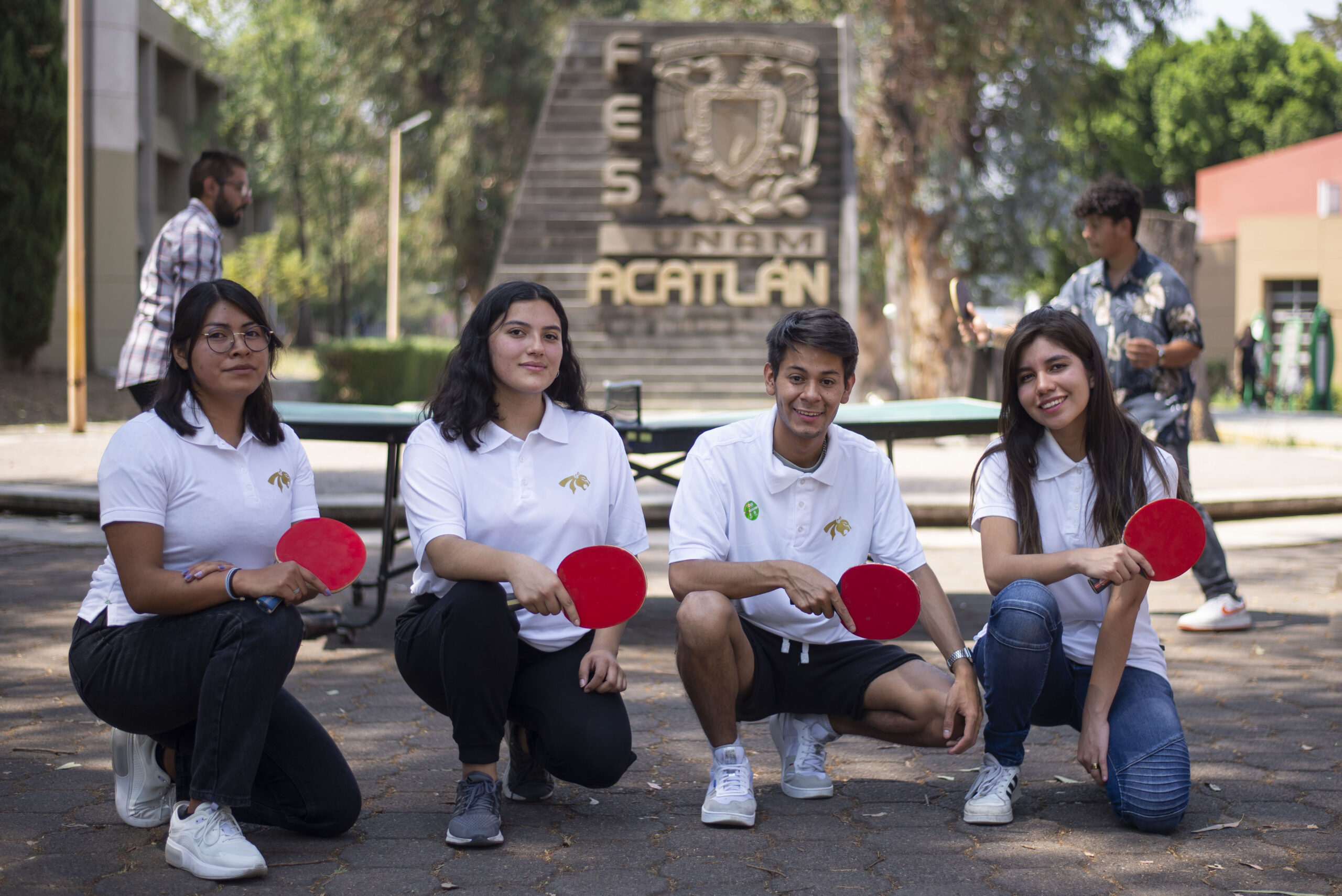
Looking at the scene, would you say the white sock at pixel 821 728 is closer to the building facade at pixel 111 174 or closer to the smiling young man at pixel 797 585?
the smiling young man at pixel 797 585

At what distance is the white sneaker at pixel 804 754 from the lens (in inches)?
145

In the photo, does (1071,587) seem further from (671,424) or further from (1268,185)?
(1268,185)

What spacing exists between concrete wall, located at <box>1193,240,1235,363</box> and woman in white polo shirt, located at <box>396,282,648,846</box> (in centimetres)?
3722

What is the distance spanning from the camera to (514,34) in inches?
1210

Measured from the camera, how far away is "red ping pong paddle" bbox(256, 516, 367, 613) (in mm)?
3125

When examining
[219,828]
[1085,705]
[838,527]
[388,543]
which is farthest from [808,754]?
[388,543]

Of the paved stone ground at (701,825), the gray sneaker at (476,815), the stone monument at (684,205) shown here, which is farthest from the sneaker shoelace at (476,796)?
the stone monument at (684,205)

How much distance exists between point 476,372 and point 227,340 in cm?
64

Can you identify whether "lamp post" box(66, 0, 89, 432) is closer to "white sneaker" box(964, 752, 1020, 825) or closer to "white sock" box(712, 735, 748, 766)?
"white sock" box(712, 735, 748, 766)

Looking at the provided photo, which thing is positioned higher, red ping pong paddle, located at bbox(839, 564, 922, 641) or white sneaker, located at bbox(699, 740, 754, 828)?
red ping pong paddle, located at bbox(839, 564, 922, 641)

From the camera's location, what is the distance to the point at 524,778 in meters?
3.64

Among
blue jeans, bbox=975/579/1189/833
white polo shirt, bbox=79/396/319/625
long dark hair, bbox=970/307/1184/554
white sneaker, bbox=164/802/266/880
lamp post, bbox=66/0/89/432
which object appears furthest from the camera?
lamp post, bbox=66/0/89/432

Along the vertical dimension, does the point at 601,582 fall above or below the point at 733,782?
above

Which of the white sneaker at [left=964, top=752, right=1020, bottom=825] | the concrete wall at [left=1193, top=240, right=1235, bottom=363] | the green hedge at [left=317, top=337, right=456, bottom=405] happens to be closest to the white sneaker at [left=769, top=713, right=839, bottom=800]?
the white sneaker at [left=964, top=752, right=1020, bottom=825]
